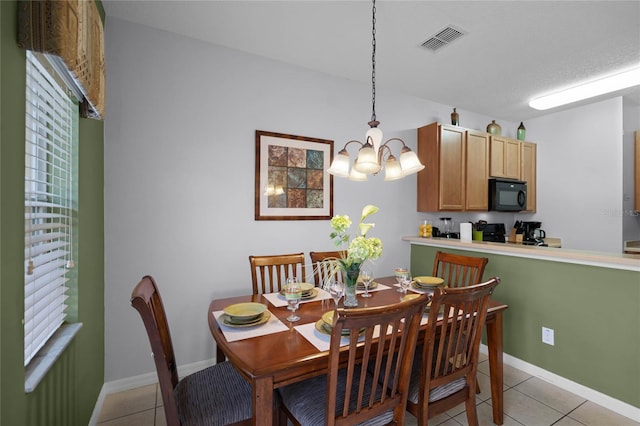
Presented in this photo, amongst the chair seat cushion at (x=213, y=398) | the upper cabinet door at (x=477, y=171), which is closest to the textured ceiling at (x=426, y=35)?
the upper cabinet door at (x=477, y=171)

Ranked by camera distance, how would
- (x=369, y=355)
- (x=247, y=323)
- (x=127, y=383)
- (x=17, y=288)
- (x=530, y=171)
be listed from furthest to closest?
(x=530, y=171) → (x=127, y=383) → (x=247, y=323) → (x=369, y=355) → (x=17, y=288)

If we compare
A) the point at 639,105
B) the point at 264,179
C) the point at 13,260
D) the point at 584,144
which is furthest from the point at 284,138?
the point at 639,105

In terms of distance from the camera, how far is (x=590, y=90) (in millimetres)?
3377

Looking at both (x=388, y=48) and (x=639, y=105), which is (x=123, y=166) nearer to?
(x=388, y=48)

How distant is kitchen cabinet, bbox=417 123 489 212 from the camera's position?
3543 mm

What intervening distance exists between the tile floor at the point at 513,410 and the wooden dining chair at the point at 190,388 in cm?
76

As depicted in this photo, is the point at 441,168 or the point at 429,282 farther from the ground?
the point at 441,168

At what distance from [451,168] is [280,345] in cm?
303

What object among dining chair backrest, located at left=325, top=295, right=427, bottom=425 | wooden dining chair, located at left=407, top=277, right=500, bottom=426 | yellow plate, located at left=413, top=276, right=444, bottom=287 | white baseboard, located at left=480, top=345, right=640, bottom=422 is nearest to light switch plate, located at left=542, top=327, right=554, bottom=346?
white baseboard, located at left=480, top=345, right=640, bottom=422

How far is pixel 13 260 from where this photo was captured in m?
1.00

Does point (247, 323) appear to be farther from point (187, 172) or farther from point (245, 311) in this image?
point (187, 172)

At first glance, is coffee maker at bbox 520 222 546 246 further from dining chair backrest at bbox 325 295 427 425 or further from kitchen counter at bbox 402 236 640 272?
dining chair backrest at bbox 325 295 427 425

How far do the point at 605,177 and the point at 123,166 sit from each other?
5.19 metres

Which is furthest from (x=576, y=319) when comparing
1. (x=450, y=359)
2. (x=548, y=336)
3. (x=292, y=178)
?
(x=292, y=178)
